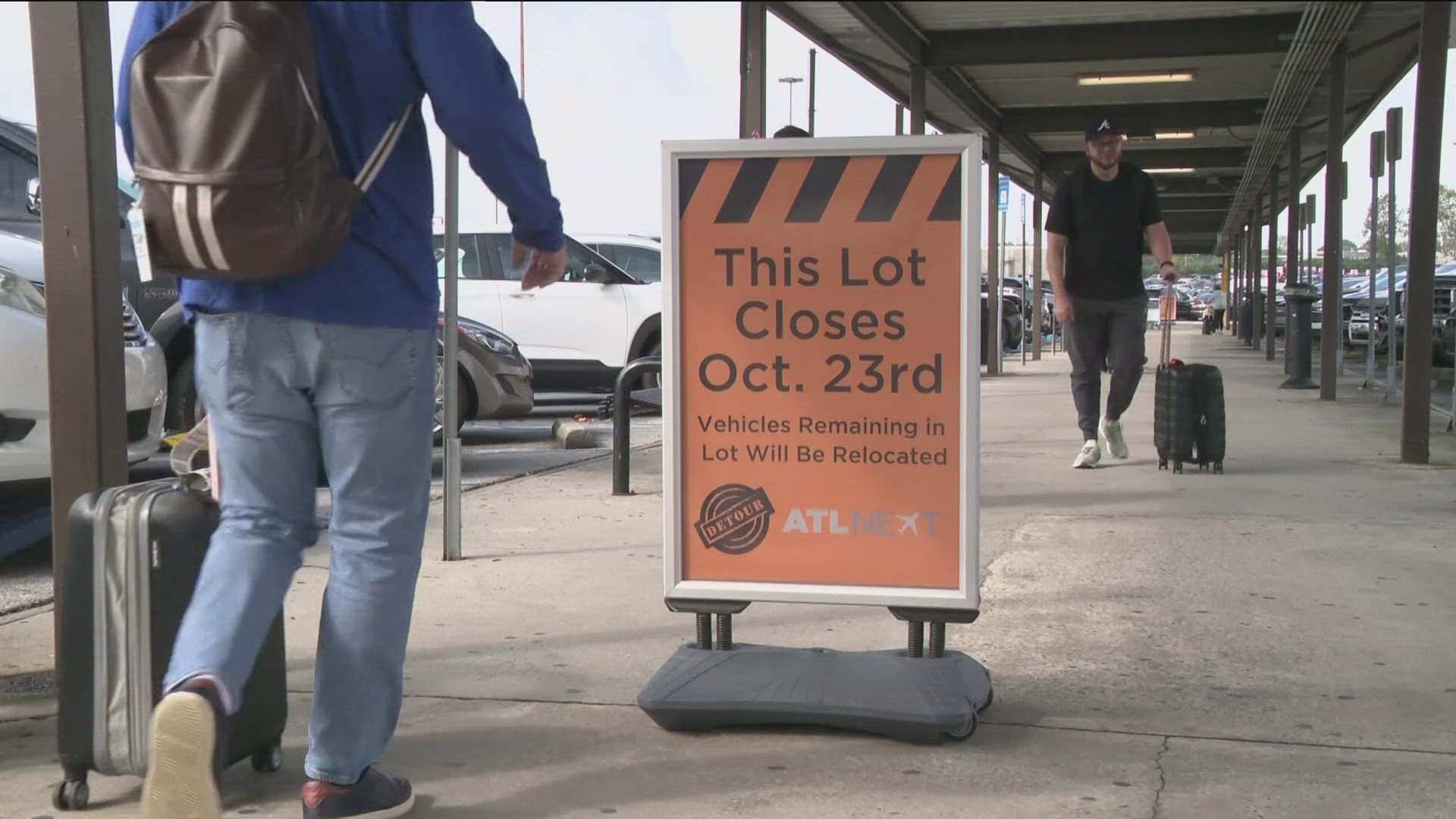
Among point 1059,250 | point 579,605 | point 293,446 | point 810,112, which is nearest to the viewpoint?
point 293,446

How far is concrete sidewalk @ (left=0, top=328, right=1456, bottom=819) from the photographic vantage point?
315 cm

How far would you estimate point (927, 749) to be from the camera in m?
3.44

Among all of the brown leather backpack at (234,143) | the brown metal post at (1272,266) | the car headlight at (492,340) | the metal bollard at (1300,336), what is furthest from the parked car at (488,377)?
the brown metal post at (1272,266)

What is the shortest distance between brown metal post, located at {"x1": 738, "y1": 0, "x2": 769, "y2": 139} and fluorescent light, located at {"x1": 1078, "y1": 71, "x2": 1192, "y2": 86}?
7114 mm

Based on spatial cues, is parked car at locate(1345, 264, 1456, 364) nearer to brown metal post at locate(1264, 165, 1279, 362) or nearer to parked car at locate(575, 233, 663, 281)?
brown metal post at locate(1264, 165, 1279, 362)

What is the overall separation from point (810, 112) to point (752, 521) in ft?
120

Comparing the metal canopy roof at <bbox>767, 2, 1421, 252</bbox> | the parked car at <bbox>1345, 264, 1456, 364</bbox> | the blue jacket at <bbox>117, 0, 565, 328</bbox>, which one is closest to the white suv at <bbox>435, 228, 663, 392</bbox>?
the metal canopy roof at <bbox>767, 2, 1421, 252</bbox>

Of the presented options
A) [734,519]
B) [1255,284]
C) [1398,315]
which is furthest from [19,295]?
[1255,284]

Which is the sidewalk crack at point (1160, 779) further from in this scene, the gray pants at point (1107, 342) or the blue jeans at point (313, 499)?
the gray pants at point (1107, 342)

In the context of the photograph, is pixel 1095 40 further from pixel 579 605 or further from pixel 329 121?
pixel 329 121

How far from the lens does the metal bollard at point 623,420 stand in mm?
7293

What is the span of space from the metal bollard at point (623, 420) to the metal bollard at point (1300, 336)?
445 inches

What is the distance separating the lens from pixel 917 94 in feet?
50.8

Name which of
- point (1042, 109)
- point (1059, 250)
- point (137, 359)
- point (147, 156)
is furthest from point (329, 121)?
point (1042, 109)
